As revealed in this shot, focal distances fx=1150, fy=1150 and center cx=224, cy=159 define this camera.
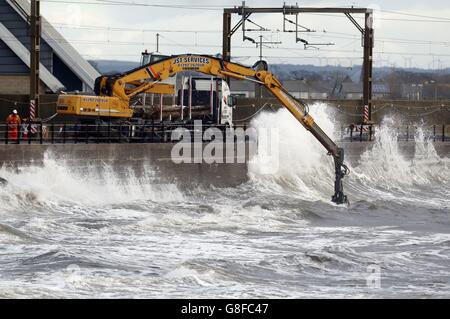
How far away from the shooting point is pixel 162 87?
38.0 m

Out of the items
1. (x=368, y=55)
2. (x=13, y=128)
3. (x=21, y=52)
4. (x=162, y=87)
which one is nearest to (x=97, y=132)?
(x=13, y=128)

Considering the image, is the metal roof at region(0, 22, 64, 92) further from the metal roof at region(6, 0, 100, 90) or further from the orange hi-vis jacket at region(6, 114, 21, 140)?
the orange hi-vis jacket at region(6, 114, 21, 140)

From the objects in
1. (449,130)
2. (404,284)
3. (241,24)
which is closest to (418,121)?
(449,130)

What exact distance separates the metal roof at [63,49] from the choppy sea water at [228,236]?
711 inches

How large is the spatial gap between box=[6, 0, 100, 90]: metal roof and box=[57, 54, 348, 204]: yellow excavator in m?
21.7

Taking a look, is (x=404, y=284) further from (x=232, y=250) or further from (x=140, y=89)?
(x=140, y=89)

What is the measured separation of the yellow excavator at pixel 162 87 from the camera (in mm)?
35688

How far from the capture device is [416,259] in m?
23.8

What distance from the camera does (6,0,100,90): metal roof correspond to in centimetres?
5791

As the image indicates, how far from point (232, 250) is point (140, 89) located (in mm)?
13580

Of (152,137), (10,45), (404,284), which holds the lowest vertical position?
(404,284)

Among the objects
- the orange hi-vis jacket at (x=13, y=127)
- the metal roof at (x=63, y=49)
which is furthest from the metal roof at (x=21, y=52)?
the orange hi-vis jacket at (x=13, y=127)

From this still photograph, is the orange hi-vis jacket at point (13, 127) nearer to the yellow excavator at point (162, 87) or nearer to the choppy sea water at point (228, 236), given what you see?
the yellow excavator at point (162, 87)

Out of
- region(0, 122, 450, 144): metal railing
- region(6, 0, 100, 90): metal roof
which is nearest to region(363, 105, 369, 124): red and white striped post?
region(0, 122, 450, 144): metal railing
